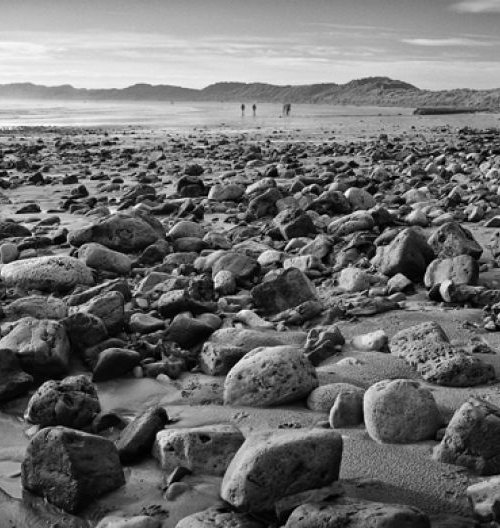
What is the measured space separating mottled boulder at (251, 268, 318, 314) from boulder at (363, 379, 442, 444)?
4.97 ft

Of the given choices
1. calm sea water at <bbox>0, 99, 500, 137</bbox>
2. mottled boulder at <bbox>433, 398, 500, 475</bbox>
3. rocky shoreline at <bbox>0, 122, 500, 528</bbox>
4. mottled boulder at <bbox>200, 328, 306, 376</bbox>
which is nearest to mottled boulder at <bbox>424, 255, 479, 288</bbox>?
rocky shoreline at <bbox>0, 122, 500, 528</bbox>

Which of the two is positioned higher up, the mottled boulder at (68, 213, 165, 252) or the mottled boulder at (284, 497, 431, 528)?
the mottled boulder at (68, 213, 165, 252)

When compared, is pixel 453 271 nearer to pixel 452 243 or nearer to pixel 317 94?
pixel 452 243

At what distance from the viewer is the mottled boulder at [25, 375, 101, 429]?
259 centimetres

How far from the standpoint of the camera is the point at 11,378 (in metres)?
2.87

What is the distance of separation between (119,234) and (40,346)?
2.53m

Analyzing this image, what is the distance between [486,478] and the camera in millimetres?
2080

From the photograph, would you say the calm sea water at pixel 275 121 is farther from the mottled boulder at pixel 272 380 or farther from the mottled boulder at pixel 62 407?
the mottled boulder at pixel 62 407

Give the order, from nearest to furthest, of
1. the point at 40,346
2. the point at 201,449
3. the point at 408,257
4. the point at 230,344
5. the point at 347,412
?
1. the point at 201,449
2. the point at 347,412
3. the point at 40,346
4. the point at 230,344
5. the point at 408,257

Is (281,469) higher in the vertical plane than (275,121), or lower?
lower

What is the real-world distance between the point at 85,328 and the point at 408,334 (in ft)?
5.35

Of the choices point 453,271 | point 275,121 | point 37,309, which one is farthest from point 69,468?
point 275,121

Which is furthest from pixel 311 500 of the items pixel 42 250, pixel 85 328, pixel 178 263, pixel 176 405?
pixel 42 250

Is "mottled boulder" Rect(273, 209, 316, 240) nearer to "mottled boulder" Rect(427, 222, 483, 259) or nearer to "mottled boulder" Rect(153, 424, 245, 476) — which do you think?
"mottled boulder" Rect(427, 222, 483, 259)
